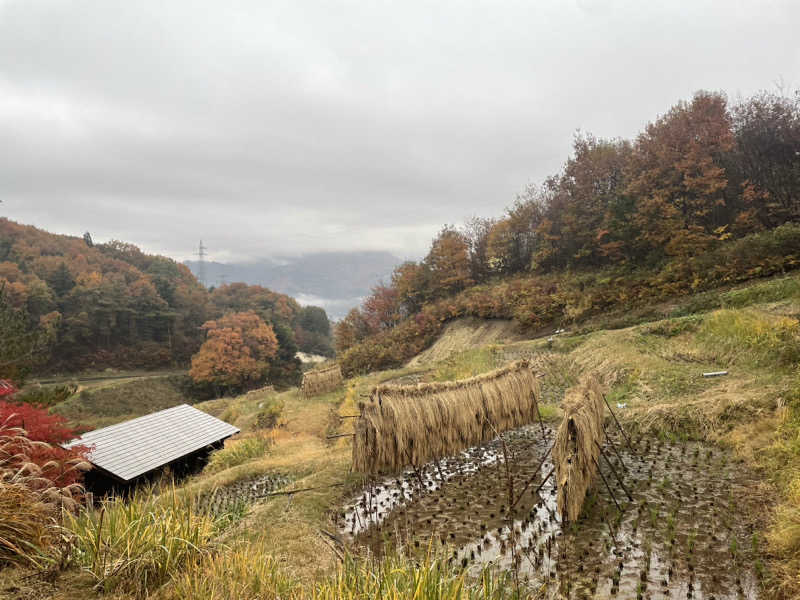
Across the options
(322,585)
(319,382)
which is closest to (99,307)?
(319,382)

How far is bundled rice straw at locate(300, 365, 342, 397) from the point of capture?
21.9m

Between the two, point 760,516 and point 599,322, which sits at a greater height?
point 599,322

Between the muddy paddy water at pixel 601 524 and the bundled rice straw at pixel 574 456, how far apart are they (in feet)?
0.92

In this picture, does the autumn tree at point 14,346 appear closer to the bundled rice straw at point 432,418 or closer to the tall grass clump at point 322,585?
the bundled rice straw at point 432,418

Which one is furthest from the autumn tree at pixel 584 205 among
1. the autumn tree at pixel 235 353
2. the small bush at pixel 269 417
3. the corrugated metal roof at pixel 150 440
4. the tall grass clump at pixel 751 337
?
the autumn tree at pixel 235 353

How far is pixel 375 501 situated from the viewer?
6516mm

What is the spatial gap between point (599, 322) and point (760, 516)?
1503 centimetres

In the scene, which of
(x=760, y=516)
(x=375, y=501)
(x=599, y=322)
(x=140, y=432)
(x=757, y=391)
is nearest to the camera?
(x=760, y=516)

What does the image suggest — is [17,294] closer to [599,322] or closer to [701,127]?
[599,322]

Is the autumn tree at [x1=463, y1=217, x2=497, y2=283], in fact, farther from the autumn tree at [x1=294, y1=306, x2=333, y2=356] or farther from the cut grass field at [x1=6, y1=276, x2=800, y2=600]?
the autumn tree at [x1=294, y1=306, x2=333, y2=356]

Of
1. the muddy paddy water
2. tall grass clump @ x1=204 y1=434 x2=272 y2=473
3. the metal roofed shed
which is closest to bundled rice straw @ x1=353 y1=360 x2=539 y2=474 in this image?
the muddy paddy water

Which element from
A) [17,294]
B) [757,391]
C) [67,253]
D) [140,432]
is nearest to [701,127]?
[757,391]

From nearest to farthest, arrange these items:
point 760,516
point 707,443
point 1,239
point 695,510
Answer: point 760,516 → point 695,510 → point 707,443 → point 1,239

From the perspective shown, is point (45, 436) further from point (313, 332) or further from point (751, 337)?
point (313, 332)
